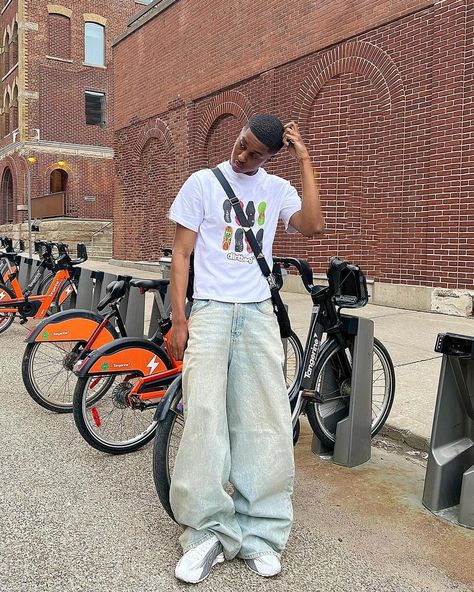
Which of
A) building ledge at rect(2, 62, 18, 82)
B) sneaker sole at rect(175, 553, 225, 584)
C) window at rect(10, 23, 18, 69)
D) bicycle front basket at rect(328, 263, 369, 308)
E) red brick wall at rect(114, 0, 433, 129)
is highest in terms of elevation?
window at rect(10, 23, 18, 69)

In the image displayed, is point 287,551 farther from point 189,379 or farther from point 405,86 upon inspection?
point 405,86

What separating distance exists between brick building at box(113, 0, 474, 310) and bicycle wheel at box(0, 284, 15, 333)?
5.96 m

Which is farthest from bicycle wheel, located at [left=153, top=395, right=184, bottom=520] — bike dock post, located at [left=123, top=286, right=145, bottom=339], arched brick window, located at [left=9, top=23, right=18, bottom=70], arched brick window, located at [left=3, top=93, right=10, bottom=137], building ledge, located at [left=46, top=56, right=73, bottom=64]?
arched brick window, located at [left=3, top=93, right=10, bottom=137]

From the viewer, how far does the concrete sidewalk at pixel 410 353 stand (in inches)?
181

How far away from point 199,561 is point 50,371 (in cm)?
316

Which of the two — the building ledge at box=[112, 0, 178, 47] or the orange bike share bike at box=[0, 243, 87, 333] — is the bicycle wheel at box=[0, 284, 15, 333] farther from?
the building ledge at box=[112, 0, 178, 47]

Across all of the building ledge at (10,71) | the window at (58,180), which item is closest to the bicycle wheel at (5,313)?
the window at (58,180)

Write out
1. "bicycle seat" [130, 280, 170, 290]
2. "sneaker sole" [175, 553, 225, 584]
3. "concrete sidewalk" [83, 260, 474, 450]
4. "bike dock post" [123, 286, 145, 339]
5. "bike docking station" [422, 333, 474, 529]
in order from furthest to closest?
1. "bike dock post" [123, 286, 145, 339]
2. "bicycle seat" [130, 280, 170, 290]
3. "concrete sidewalk" [83, 260, 474, 450]
4. "bike docking station" [422, 333, 474, 529]
5. "sneaker sole" [175, 553, 225, 584]

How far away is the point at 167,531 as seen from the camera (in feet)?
10.3

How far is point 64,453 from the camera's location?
4.31 m

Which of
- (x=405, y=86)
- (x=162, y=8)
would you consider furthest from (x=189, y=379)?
(x=162, y=8)

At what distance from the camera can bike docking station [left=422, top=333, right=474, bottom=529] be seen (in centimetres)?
338

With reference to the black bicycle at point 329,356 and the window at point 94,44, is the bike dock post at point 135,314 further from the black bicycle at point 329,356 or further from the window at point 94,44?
the window at point 94,44

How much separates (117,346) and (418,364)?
11.6 ft
